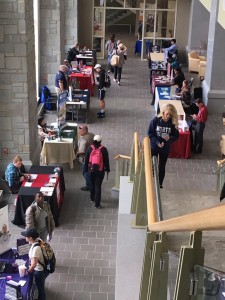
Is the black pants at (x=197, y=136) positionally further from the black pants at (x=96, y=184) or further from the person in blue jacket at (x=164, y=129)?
the person in blue jacket at (x=164, y=129)

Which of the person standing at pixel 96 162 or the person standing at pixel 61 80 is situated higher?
the person standing at pixel 61 80

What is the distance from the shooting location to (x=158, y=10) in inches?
965

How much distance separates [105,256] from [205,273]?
6.45 m

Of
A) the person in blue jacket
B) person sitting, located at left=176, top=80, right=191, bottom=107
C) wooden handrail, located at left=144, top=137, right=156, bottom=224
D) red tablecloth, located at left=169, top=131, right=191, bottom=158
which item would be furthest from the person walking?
wooden handrail, located at left=144, top=137, right=156, bottom=224

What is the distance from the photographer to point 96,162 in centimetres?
945

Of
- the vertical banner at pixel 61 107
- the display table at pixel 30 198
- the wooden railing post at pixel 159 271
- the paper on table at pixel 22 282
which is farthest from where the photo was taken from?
the vertical banner at pixel 61 107

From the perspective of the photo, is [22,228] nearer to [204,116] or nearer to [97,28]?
[204,116]

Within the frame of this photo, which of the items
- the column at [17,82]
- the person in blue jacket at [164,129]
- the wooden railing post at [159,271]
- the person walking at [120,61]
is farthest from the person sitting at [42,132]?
the wooden railing post at [159,271]

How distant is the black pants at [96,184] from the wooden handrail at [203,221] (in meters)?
Result: 7.36

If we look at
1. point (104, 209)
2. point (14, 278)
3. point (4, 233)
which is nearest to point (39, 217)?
point (4, 233)

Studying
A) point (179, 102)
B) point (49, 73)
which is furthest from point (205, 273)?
point (49, 73)

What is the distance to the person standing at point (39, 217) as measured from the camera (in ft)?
25.3

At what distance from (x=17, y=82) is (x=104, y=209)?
3163mm

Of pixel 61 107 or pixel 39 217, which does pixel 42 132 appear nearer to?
pixel 61 107
